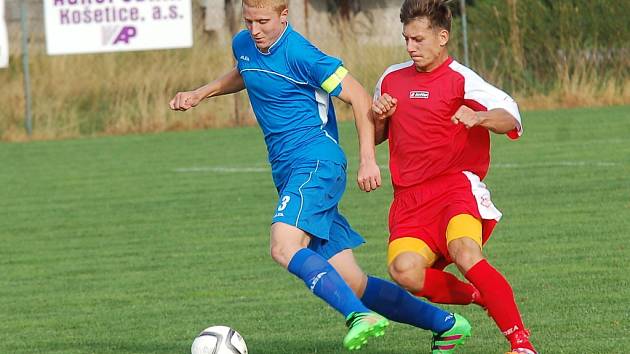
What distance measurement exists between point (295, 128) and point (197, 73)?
1800cm

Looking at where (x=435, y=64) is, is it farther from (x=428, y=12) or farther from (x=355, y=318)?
(x=355, y=318)

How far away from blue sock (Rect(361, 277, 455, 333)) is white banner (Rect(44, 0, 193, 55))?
Result: 1566cm

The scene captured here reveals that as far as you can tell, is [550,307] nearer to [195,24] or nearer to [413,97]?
[413,97]

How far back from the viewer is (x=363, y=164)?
6.27 meters

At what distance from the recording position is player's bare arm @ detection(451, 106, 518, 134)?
5977mm

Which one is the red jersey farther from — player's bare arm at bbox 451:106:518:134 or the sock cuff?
the sock cuff

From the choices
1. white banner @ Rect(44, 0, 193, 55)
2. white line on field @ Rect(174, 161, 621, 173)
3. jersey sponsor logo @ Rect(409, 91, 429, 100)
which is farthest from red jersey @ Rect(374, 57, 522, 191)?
white banner @ Rect(44, 0, 193, 55)

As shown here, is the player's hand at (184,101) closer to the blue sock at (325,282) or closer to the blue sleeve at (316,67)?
the blue sleeve at (316,67)

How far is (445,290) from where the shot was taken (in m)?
6.41

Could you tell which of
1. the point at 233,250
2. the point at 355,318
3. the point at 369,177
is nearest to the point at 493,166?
the point at 233,250

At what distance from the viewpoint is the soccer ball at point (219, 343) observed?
649 cm

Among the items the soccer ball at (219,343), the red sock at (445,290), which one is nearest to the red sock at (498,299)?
the red sock at (445,290)

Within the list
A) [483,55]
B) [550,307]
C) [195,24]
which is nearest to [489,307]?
[550,307]

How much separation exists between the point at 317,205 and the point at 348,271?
41 cm
